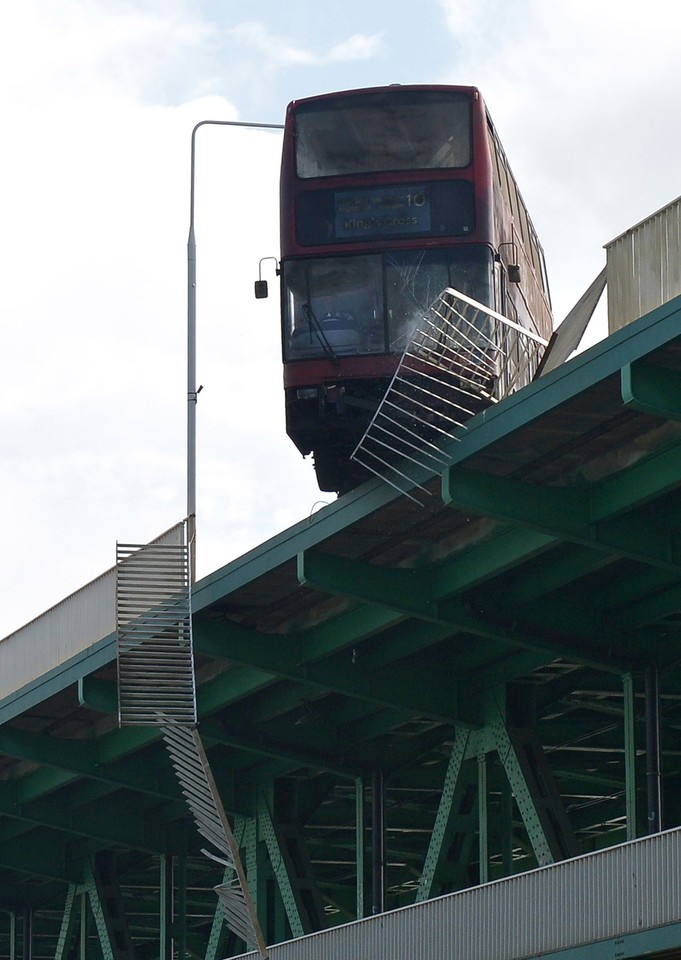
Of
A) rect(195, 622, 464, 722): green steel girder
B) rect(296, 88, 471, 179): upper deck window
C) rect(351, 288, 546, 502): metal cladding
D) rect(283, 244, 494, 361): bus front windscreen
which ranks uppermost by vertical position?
rect(296, 88, 471, 179): upper deck window

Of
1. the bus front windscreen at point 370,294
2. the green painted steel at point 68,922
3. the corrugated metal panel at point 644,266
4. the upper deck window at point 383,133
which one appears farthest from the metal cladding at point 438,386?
the green painted steel at point 68,922

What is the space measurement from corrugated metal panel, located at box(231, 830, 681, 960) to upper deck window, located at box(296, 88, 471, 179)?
1093cm

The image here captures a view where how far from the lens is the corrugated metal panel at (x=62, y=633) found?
3281cm

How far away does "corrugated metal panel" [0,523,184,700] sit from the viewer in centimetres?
3281

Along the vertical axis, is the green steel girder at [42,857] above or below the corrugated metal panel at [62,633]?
below

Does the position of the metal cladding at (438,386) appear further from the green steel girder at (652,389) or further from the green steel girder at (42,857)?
the green steel girder at (42,857)

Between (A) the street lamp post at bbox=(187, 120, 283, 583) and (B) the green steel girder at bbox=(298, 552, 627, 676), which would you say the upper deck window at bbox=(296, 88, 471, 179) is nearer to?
(B) the green steel girder at bbox=(298, 552, 627, 676)

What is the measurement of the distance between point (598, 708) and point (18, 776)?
14.0 meters

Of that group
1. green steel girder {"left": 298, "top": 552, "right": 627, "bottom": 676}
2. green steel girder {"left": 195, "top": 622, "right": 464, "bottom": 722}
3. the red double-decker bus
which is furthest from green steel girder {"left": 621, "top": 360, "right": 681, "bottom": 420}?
green steel girder {"left": 195, "top": 622, "right": 464, "bottom": 722}

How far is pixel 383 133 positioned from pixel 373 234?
1608 millimetres

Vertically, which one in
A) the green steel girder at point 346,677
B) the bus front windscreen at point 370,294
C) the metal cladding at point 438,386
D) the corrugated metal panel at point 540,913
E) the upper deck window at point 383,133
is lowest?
the corrugated metal panel at point 540,913

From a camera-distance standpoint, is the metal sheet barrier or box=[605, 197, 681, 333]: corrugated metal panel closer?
box=[605, 197, 681, 333]: corrugated metal panel

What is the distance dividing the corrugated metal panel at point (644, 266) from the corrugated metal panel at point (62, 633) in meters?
9.97

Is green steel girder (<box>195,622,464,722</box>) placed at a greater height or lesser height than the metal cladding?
lesser
